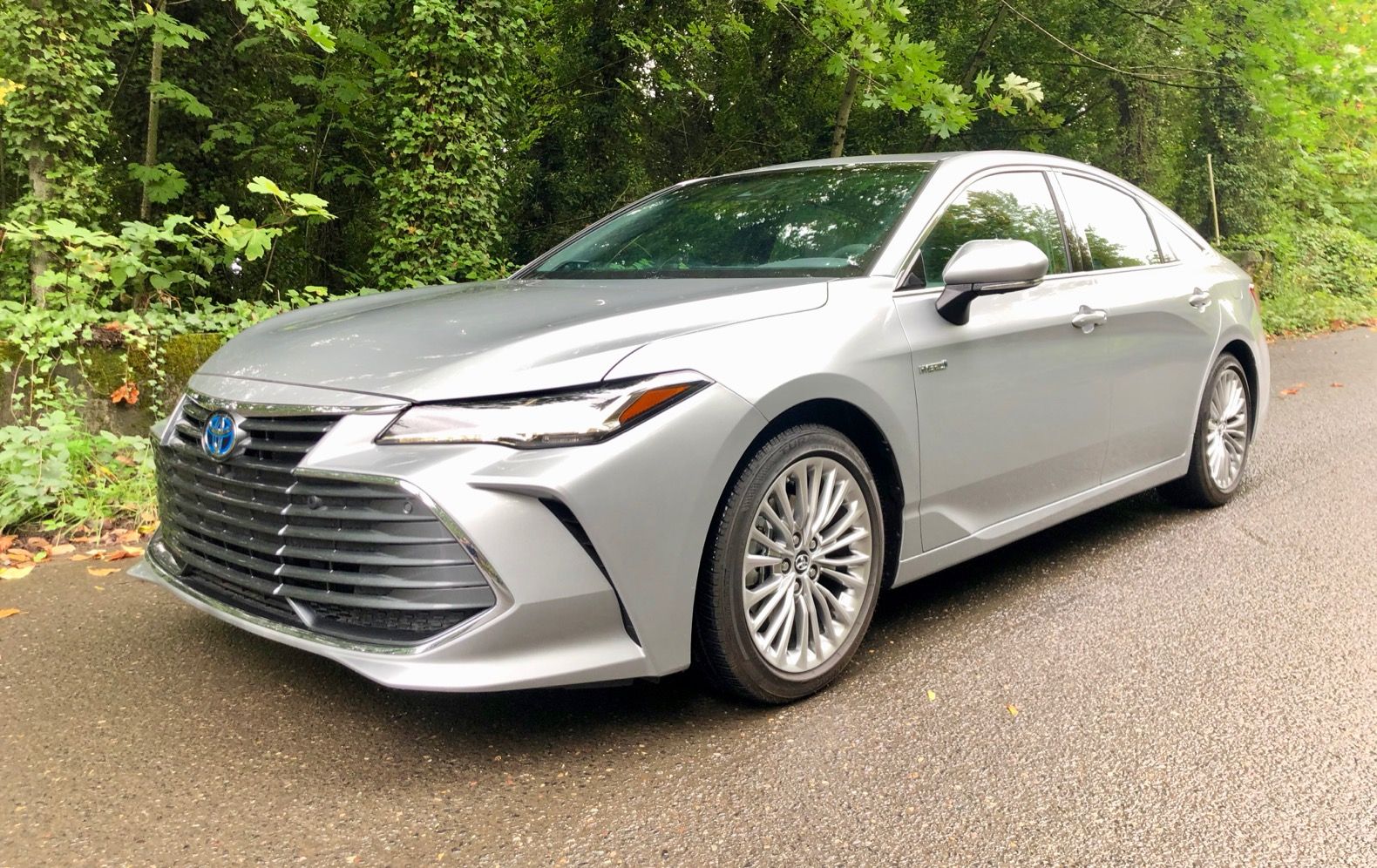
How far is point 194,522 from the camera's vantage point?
2.84m

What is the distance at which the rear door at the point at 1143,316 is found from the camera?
13.5ft

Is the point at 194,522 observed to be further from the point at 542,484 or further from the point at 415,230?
the point at 415,230

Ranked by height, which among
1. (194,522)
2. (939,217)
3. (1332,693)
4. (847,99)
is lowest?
(1332,693)

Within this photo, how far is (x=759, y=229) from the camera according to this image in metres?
3.64

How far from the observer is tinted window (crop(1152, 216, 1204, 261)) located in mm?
4707

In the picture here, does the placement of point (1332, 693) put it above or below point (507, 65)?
below

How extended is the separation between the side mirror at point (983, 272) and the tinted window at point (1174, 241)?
5.55 feet

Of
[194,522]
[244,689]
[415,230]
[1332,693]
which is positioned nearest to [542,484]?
[194,522]

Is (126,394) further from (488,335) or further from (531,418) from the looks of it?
(531,418)

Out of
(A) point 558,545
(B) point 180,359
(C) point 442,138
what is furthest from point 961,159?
(C) point 442,138

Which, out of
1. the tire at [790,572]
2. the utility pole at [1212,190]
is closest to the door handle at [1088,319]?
the tire at [790,572]

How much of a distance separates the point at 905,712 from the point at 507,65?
254 inches

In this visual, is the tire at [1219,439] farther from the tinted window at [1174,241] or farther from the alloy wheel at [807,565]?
the alloy wheel at [807,565]

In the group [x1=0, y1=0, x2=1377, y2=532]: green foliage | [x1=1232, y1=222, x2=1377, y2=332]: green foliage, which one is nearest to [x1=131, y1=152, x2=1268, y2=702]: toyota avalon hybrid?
[x1=0, y1=0, x2=1377, y2=532]: green foliage
